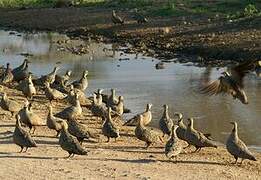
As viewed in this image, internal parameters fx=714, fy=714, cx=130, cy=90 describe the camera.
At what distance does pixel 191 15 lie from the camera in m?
46.8

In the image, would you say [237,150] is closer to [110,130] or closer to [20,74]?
[110,130]

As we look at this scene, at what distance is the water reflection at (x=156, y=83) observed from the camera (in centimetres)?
2116

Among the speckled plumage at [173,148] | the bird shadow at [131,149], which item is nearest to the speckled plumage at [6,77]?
the bird shadow at [131,149]

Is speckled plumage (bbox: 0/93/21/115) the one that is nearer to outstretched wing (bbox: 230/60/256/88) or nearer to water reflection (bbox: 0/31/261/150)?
water reflection (bbox: 0/31/261/150)

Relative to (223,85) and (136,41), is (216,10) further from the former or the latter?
(223,85)

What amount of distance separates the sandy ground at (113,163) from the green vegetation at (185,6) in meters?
27.1

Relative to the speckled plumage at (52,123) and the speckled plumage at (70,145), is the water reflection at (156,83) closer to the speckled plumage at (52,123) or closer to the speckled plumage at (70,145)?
the speckled plumage at (52,123)

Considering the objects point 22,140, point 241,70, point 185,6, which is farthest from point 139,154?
point 185,6

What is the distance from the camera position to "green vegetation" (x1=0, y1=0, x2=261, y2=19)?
46800 millimetres

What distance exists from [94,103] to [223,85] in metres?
6.05

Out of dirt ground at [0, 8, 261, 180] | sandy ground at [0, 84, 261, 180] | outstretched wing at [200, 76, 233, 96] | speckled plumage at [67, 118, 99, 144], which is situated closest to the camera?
sandy ground at [0, 84, 261, 180]

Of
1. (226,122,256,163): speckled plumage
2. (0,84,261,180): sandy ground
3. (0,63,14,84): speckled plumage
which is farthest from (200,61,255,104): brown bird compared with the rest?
(0,63,14,84): speckled plumage

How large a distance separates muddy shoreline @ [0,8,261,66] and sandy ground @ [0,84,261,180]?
16494mm

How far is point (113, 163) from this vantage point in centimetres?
1484
